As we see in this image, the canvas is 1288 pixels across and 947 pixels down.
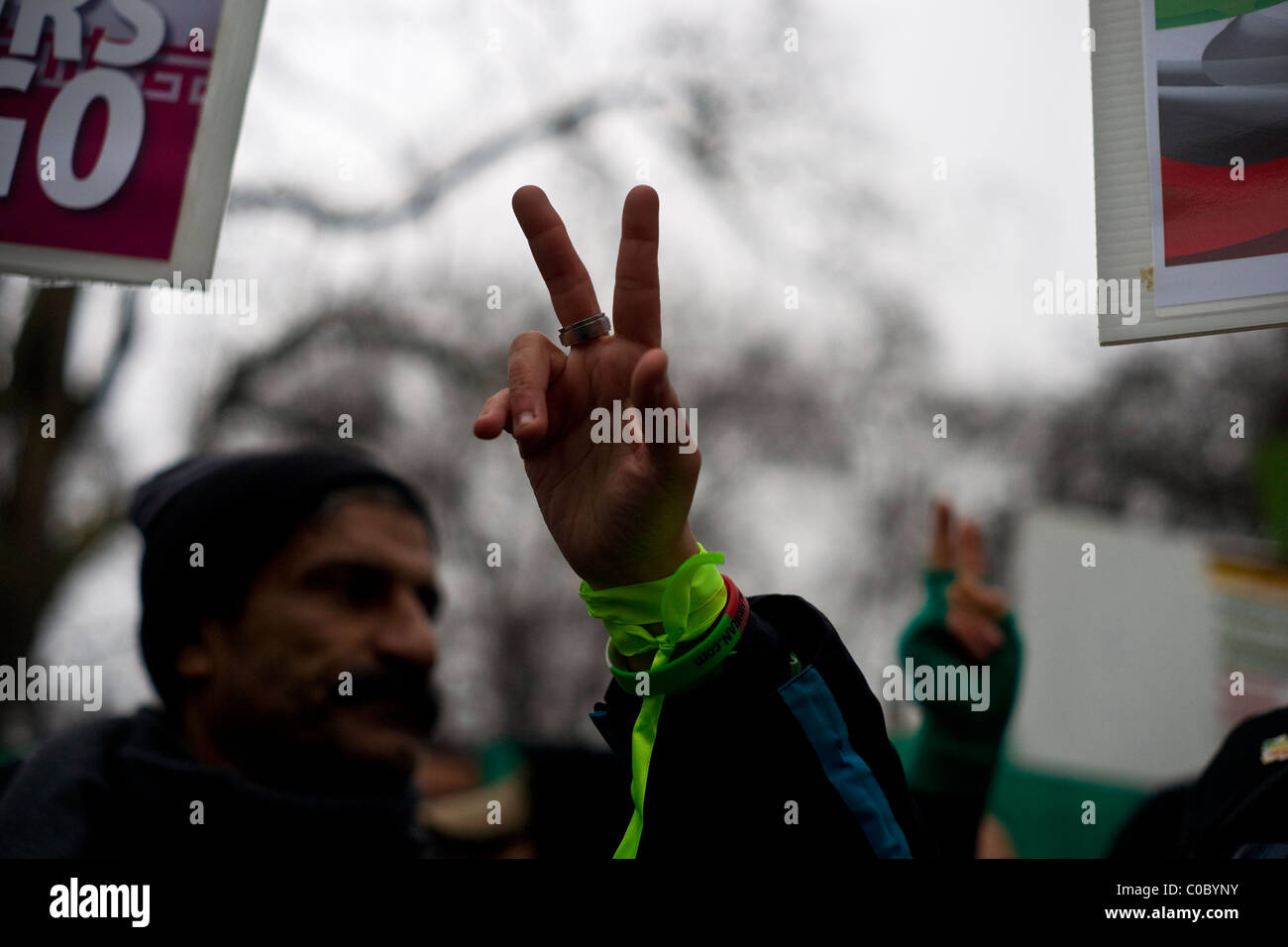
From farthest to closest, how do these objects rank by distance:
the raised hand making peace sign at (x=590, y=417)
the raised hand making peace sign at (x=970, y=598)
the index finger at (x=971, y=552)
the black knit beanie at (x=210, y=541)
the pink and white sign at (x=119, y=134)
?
the index finger at (x=971, y=552), the raised hand making peace sign at (x=970, y=598), the black knit beanie at (x=210, y=541), the pink and white sign at (x=119, y=134), the raised hand making peace sign at (x=590, y=417)

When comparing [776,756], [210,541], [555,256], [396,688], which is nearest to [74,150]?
[210,541]

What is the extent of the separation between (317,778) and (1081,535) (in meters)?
5.94

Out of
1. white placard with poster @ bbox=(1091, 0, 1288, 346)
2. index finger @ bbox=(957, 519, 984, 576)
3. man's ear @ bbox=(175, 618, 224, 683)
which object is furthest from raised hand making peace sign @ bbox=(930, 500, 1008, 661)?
man's ear @ bbox=(175, 618, 224, 683)

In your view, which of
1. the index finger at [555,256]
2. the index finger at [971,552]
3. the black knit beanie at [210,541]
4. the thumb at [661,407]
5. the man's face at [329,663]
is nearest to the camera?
the thumb at [661,407]

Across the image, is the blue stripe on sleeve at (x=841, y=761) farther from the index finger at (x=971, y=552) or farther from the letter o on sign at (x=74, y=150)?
the letter o on sign at (x=74, y=150)

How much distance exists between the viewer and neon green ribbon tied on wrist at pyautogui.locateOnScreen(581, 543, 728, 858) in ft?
5.23

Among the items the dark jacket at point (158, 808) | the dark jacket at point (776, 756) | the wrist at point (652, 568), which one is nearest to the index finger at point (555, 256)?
the wrist at point (652, 568)

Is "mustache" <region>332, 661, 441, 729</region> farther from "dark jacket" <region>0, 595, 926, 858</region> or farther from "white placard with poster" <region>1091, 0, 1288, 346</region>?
"white placard with poster" <region>1091, 0, 1288, 346</region>

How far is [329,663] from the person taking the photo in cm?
253

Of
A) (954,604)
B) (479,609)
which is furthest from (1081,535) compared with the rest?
(479,609)

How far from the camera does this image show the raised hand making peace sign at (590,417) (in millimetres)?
1601

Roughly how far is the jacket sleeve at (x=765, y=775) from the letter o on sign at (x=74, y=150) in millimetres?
1458

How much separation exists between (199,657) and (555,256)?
1.43 metres

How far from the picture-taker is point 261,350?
439 inches
